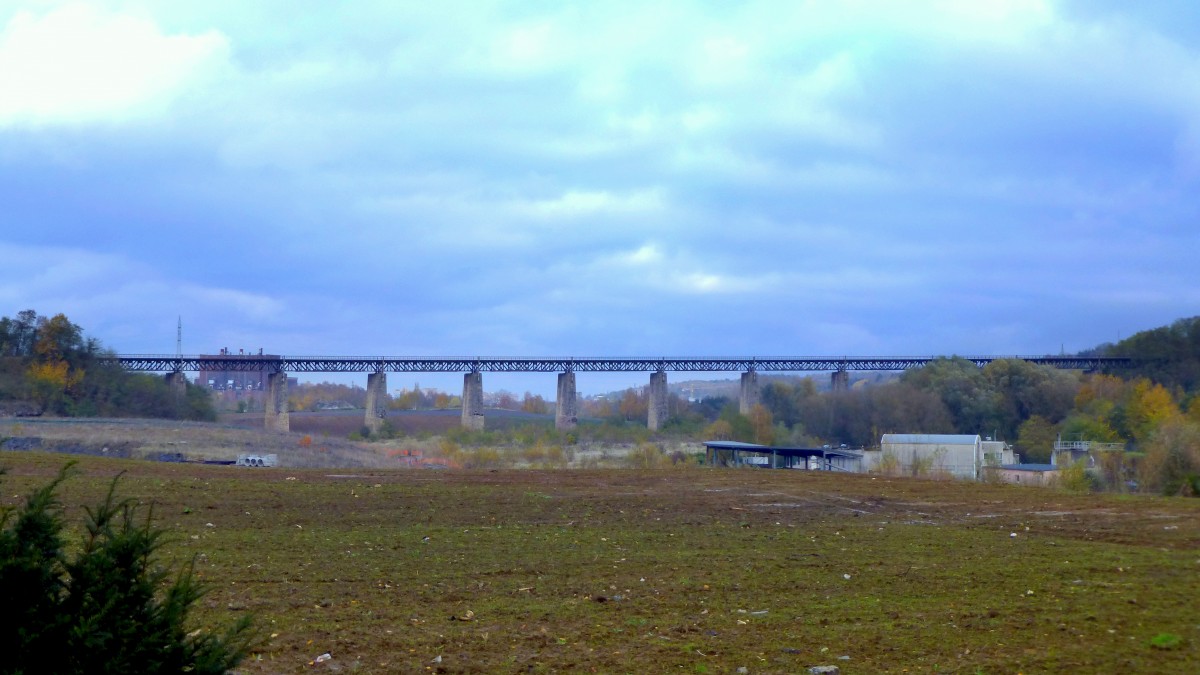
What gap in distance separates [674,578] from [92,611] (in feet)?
35.6

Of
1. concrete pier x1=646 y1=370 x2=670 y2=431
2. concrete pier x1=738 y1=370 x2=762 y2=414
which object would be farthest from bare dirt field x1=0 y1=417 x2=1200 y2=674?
concrete pier x1=738 y1=370 x2=762 y2=414

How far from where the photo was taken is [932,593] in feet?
44.7

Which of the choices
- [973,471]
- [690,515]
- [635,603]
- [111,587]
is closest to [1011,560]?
[635,603]

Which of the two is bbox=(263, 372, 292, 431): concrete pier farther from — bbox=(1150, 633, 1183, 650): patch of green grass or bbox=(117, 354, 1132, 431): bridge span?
bbox=(1150, 633, 1183, 650): patch of green grass

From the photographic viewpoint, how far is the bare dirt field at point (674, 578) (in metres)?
10.2

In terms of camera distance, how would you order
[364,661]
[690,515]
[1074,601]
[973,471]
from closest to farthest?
[364,661]
[1074,601]
[690,515]
[973,471]

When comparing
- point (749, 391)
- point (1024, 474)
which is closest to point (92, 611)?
point (1024, 474)

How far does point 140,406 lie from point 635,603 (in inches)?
2706

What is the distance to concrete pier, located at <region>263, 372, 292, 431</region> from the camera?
75.4 m

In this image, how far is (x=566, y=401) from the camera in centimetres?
8656

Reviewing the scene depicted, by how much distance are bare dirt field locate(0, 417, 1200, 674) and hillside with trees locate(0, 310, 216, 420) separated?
45090 millimetres

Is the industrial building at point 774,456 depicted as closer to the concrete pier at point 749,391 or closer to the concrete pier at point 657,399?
the concrete pier at point 657,399

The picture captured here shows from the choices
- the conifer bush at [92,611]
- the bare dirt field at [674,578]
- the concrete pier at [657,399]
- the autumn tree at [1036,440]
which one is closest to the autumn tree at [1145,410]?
the autumn tree at [1036,440]

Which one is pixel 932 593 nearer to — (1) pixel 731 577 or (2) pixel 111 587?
(1) pixel 731 577
